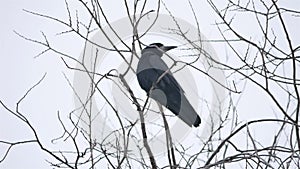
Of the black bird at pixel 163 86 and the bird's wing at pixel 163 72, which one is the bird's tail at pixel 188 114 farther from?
the bird's wing at pixel 163 72

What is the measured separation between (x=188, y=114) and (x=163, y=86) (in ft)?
1.53

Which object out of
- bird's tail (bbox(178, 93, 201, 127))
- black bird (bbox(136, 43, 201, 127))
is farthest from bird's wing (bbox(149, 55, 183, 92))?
bird's tail (bbox(178, 93, 201, 127))

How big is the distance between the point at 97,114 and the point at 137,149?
50cm

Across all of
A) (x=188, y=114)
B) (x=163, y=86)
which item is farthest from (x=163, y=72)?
(x=188, y=114)

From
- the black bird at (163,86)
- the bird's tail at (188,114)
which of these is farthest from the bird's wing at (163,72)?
the bird's tail at (188,114)

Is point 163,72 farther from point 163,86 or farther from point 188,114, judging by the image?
point 188,114

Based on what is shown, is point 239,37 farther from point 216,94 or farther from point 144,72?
point 144,72

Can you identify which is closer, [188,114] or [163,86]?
[188,114]

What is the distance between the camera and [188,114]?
4477mm

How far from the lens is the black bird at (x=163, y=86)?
4.41 metres

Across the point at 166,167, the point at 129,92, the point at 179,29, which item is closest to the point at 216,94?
the point at 179,29

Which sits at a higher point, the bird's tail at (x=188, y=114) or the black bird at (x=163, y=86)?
the black bird at (x=163, y=86)

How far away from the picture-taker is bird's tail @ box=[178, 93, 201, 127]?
427cm

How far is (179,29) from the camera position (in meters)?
3.53
